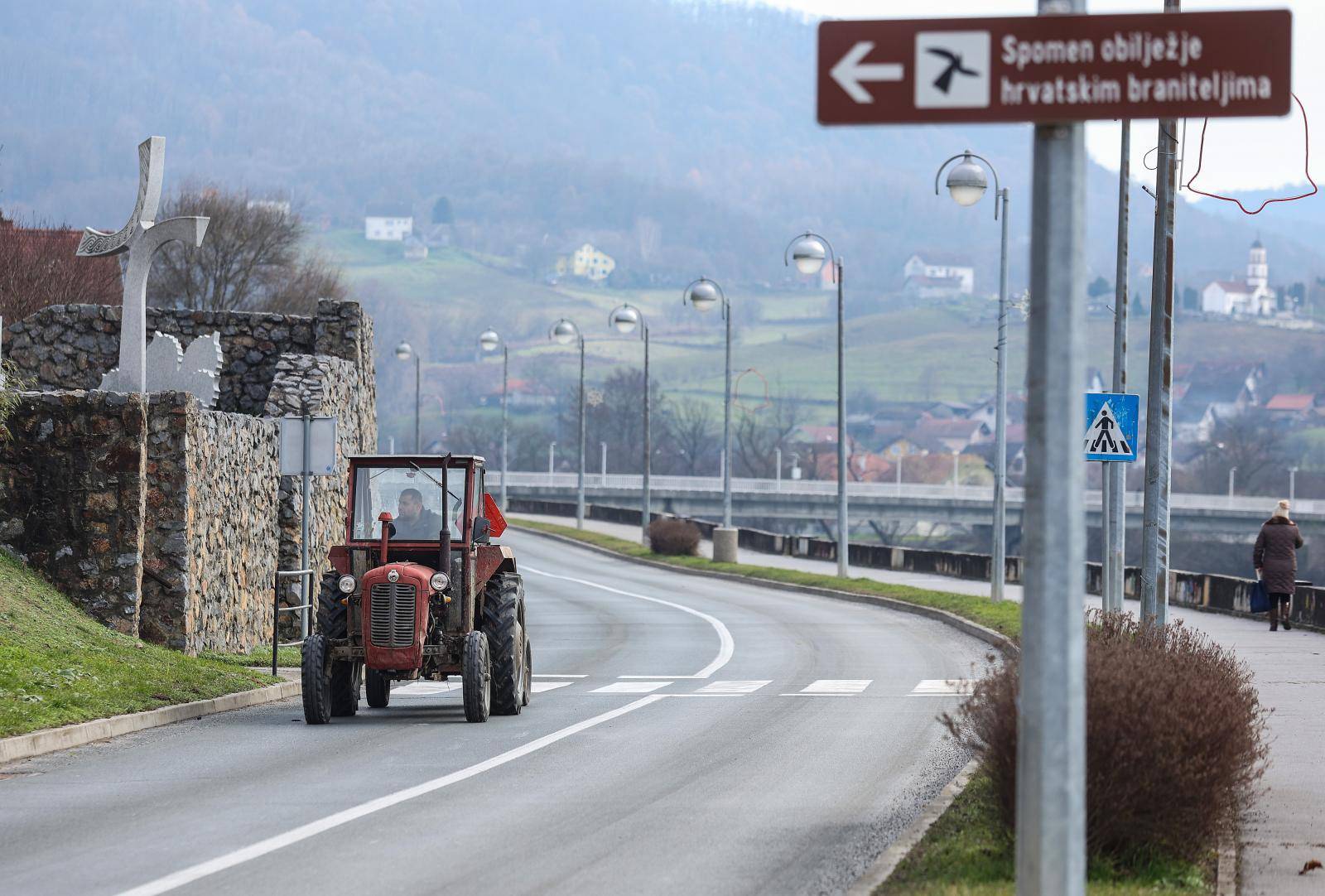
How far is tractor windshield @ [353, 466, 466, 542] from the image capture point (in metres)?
18.0

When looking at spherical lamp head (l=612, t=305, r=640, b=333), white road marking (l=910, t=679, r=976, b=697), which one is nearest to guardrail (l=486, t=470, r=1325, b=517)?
spherical lamp head (l=612, t=305, r=640, b=333)

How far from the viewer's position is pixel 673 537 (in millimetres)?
58781

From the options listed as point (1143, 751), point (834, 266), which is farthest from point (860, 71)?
point (834, 266)

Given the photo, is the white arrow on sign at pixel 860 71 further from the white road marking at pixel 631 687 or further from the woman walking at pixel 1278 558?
the woman walking at pixel 1278 558

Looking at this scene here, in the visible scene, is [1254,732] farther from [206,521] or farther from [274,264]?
[274,264]

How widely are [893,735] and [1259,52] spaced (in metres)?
11.1

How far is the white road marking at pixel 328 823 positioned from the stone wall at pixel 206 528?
6815 millimetres

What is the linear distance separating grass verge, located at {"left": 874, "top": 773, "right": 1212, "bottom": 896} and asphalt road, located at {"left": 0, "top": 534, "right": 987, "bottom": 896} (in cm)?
47

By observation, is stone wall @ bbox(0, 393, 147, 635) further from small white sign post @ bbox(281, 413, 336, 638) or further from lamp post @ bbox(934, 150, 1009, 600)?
lamp post @ bbox(934, 150, 1009, 600)

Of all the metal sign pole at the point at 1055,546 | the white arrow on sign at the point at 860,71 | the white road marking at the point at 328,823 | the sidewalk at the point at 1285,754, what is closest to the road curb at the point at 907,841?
the sidewalk at the point at 1285,754

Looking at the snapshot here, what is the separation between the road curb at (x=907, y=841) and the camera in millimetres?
9562

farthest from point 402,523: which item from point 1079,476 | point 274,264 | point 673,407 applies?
point 673,407

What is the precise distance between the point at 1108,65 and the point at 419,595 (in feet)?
38.0

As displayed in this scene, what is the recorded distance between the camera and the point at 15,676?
17016mm
